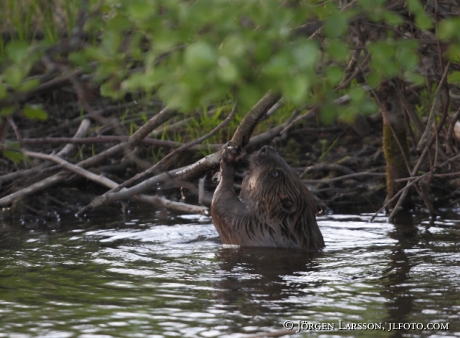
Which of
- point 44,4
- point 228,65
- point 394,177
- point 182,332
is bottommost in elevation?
point 182,332

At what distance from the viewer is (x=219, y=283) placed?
4.11 m

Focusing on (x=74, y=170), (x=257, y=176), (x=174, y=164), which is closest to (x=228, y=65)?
(x=257, y=176)

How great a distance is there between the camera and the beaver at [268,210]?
5316 millimetres

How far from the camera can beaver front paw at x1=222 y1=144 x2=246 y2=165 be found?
503 cm

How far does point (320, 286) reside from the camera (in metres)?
4.04

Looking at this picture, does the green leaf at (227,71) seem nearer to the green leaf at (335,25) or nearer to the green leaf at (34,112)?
the green leaf at (335,25)

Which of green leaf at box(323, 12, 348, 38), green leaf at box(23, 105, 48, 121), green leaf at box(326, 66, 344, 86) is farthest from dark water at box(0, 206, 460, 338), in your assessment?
green leaf at box(323, 12, 348, 38)

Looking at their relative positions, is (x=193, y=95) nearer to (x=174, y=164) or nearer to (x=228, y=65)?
(x=228, y=65)

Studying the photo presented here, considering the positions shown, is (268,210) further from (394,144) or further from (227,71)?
(227,71)

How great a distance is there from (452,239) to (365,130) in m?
2.55

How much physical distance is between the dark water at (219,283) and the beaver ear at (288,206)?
301mm

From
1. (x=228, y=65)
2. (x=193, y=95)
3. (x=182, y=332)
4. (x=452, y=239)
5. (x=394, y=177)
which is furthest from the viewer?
(x=394, y=177)

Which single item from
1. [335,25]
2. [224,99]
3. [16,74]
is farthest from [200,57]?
[224,99]

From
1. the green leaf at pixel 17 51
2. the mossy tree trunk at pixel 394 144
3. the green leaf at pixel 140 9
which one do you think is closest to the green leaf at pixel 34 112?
the green leaf at pixel 17 51
